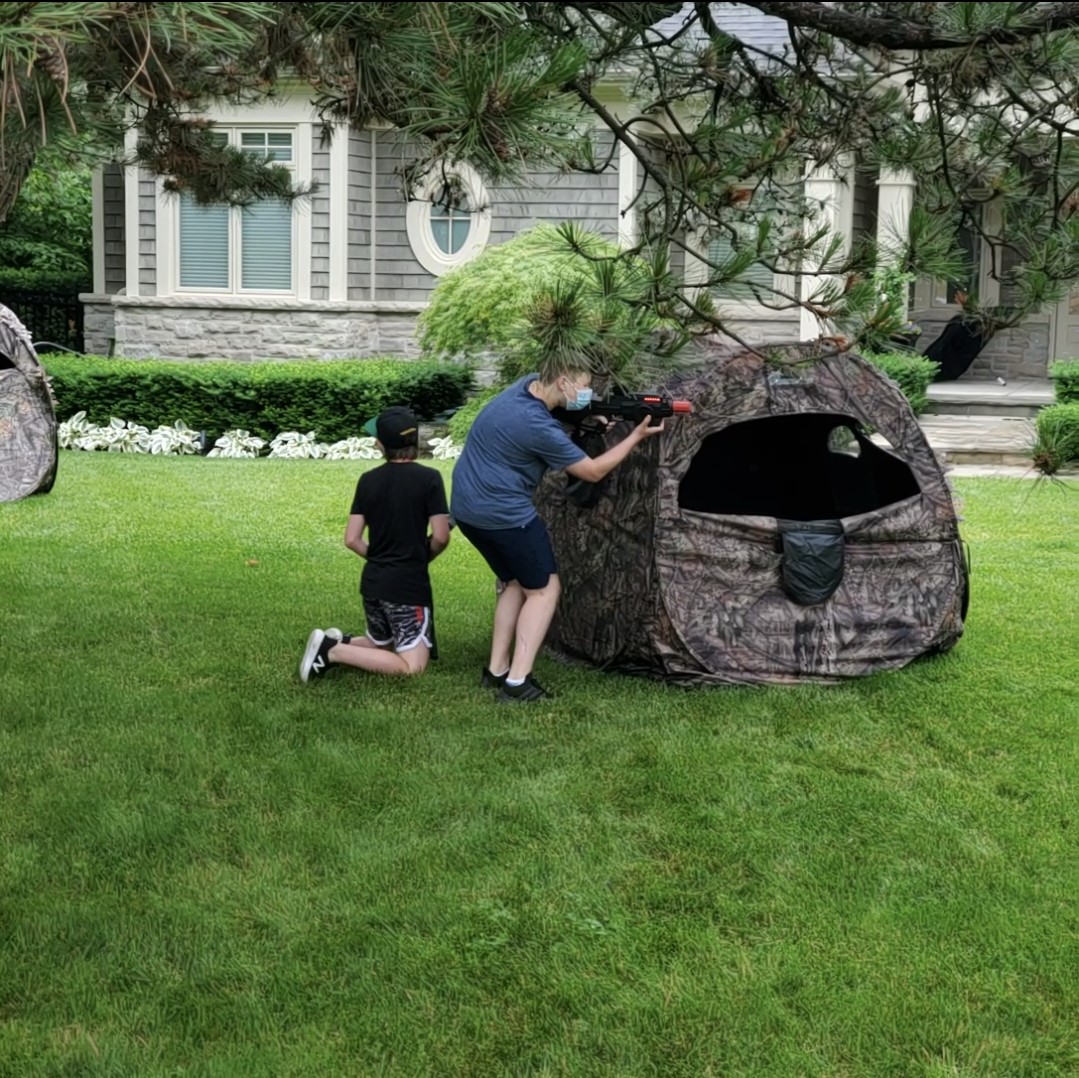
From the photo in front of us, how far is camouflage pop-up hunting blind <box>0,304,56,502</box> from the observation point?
11609mm

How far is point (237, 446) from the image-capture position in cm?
1564

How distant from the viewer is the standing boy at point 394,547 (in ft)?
22.2

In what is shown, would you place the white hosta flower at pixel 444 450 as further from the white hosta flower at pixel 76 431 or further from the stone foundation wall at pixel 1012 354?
the stone foundation wall at pixel 1012 354

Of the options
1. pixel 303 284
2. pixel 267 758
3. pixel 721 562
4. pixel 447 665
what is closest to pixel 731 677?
pixel 721 562

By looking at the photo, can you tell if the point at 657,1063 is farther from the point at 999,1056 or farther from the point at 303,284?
the point at 303,284

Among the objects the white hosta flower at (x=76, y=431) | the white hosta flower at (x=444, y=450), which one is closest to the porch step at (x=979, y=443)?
the white hosta flower at (x=444, y=450)

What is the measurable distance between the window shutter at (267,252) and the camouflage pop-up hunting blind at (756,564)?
501 inches

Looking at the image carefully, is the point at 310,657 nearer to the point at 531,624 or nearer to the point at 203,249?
the point at 531,624

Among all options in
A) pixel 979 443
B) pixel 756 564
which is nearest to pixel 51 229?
pixel 979 443

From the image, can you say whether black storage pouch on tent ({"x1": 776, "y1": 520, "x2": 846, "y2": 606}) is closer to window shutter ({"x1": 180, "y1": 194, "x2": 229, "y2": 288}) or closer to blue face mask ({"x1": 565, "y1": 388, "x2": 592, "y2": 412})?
blue face mask ({"x1": 565, "y1": 388, "x2": 592, "y2": 412})

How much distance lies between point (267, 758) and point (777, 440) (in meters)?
4.01

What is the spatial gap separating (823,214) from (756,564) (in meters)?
1.81

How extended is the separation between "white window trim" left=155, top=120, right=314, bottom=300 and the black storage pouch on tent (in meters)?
12.9

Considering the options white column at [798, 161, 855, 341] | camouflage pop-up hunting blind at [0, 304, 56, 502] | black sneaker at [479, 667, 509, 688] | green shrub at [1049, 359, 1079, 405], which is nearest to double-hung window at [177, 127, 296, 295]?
white column at [798, 161, 855, 341]
